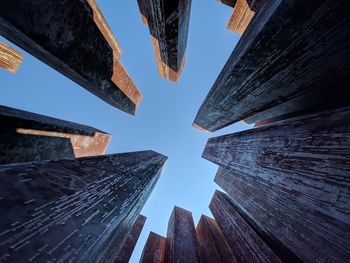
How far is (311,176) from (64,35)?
2.71m

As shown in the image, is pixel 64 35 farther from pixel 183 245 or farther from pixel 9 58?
pixel 9 58

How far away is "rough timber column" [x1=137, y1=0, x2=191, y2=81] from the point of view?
2.66 metres

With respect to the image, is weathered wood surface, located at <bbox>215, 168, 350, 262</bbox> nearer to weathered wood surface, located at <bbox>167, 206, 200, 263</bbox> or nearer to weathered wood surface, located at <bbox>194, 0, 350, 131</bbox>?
weathered wood surface, located at <bbox>194, 0, 350, 131</bbox>

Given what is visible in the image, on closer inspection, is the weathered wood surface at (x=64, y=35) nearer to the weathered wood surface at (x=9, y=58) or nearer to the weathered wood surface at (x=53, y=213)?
the weathered wood surface at (x=53, y=213)

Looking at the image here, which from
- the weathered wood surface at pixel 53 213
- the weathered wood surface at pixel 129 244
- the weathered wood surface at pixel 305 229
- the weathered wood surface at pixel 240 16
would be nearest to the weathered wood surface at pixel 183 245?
the weathered wood surface at pixel 129 244

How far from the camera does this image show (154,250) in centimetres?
418

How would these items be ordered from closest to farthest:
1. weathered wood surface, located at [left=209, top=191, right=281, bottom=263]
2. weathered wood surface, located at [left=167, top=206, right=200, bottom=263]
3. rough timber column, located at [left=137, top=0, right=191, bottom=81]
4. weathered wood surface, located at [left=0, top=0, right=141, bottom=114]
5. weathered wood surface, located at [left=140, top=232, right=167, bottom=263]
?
weathered wood surface, located at [left=0, top=0, right=141, bottom=114] < weathered wood surface, located at [left=209, top=191, right=281, bottom=263] < rough timber column, located at [left=137, top=0, right=191, bottom=81] < weathered wood surface, located at [left=167, top=206, right=200, bottom=263] < weathered wood surface, located at [left=140, top=232, right=167, bottom=263]

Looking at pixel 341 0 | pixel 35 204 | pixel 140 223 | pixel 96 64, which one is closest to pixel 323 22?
pixel 341 0

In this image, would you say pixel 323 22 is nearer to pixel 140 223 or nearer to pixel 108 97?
pixel 108 97

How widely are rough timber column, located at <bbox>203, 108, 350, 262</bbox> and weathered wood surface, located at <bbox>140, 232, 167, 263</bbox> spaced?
9.03 feet

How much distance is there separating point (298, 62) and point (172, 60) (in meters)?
2.99

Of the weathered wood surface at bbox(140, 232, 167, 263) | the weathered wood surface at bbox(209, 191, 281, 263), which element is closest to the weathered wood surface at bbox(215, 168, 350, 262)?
the weathered wood surface at bbox(209, 191, 281, 263)

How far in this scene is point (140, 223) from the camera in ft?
17.0

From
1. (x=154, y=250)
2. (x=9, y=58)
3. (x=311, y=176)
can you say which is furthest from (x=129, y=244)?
(x=9, y=58)
